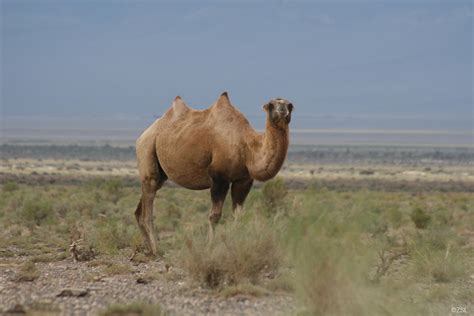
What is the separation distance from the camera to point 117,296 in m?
12.7

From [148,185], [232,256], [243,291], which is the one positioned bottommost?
[243,291]

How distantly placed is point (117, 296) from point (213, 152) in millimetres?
4405

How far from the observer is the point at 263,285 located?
13.2m

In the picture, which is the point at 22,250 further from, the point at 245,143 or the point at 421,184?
the point at 421,184

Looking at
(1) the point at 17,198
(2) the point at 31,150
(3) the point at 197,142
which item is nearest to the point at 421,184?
(1) the point at 17,198

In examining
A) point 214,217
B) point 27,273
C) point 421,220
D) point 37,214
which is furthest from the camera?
point 37,214

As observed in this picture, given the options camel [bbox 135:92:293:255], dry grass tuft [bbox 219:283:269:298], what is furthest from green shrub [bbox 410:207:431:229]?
dry grass tuft [bbox 219:283:269:298]

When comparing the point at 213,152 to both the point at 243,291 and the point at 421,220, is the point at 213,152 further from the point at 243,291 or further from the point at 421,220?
the point at 421,220

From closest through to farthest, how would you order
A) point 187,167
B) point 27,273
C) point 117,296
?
point 117,296 → point 27,273 → point 187,167

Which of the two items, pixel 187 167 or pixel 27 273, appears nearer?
pixel 27 273

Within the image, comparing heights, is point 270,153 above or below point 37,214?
above

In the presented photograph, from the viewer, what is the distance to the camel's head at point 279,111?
1512 centimetres

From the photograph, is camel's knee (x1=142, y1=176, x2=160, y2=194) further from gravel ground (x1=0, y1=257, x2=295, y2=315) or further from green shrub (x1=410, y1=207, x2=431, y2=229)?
green shrub (x1=410, y1=207, x2=431, y2=229)

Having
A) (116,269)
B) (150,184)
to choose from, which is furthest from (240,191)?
(150,184)
